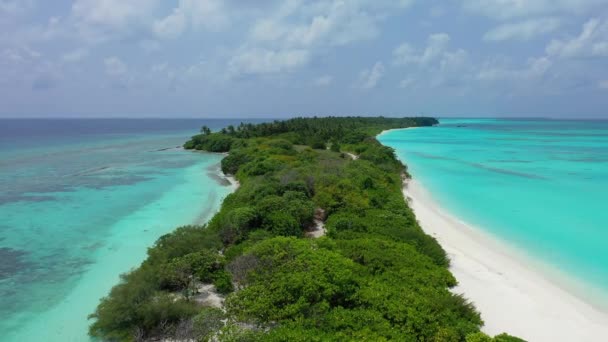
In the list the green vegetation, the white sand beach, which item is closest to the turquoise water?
the white sand beach

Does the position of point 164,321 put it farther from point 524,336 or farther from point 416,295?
point 524,336

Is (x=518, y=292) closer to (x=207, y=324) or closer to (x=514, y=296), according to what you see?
(x=514, y=296)

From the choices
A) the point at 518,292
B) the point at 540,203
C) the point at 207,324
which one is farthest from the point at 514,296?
the point at 540,203

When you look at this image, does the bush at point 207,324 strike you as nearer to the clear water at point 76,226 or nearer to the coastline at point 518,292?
the clear water at point 76,226

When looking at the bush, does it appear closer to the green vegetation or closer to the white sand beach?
the green vegetation

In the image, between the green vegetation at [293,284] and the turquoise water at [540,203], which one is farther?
the turquoise water at [540,203]

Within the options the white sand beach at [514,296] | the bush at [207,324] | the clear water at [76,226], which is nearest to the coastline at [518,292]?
the white sand beach at [514,296]

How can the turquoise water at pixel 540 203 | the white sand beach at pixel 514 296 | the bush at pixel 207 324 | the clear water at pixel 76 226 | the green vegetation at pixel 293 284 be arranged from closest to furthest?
the bush at pixel 207 324
the green vegetation at pixel 293 284
the white sand beach at pixel 514 296
the clear water at pixel 76 226
the turquoise water at pixel 540 203
